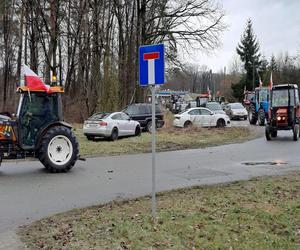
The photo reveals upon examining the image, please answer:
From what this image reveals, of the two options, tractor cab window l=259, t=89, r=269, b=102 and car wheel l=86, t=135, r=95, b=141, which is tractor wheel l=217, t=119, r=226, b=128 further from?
car wheel l=86, t=135, r=95, b=141

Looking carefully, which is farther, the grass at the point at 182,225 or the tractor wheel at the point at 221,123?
the tractor wheel at the point at 221,123

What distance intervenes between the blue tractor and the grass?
27266mm

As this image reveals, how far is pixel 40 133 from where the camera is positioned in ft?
41.4

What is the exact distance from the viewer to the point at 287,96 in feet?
77.0

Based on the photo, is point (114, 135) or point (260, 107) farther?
point (260, 107)

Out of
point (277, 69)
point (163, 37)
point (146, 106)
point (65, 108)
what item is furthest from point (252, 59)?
point (146, 106)

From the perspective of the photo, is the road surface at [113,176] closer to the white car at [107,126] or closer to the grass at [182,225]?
the grass at [182,225]

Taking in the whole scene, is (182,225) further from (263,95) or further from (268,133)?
(263,95)

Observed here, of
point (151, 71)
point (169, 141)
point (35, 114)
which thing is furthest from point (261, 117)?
point (151, 71)

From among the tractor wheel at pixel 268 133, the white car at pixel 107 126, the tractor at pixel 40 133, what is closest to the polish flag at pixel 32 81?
the tractor at pixel 40 133

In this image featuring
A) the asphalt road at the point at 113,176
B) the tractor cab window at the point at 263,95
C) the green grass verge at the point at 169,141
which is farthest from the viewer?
the tractor cab window at the point at 263,95

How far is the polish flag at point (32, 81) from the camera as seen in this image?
12312mm

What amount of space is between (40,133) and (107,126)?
34.6 feet

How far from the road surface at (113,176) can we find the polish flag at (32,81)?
7.46ft
